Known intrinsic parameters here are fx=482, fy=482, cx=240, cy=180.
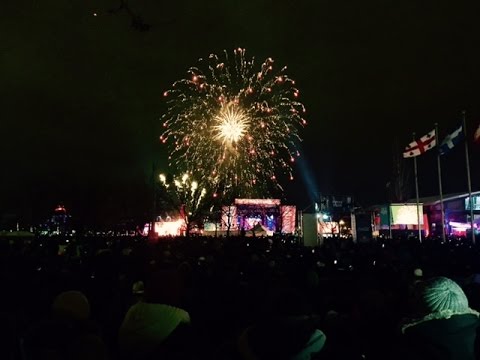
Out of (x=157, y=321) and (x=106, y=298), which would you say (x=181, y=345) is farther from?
(x=106, y=298)

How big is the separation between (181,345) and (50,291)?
5.38 m

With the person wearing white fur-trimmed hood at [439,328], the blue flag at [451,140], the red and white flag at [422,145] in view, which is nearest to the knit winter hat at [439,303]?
the person wearing white fur-trimmed hood at [439,328]

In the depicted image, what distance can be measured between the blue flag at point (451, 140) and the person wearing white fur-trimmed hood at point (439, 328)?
2642 centimetres

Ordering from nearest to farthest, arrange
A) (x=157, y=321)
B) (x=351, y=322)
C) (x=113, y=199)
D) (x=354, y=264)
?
1. (x=157, y=321)
2. (x=351, y=322)
3. (x=354, y=264)
4. (x=113, y=199)

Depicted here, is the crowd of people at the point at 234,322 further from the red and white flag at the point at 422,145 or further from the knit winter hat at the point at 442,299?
the red and white flag at the point at 422,145

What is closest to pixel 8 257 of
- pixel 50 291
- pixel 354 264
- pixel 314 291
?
pixel 50 291

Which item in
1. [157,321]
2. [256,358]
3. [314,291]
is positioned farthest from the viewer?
[314,291]

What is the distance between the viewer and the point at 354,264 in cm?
1302

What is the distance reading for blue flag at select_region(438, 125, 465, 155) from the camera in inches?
1074

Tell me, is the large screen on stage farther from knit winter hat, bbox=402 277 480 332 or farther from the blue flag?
knit winter hat, bbox=402 277 480 332

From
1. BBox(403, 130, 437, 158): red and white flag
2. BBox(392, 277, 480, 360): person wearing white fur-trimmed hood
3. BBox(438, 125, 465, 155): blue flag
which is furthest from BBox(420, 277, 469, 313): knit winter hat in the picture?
BBox(403, 130, 437, 158): red and white flag

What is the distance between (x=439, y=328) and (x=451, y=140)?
1065 inches

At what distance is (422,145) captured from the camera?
100 feet

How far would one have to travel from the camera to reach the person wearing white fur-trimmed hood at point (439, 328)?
3.21 metres
